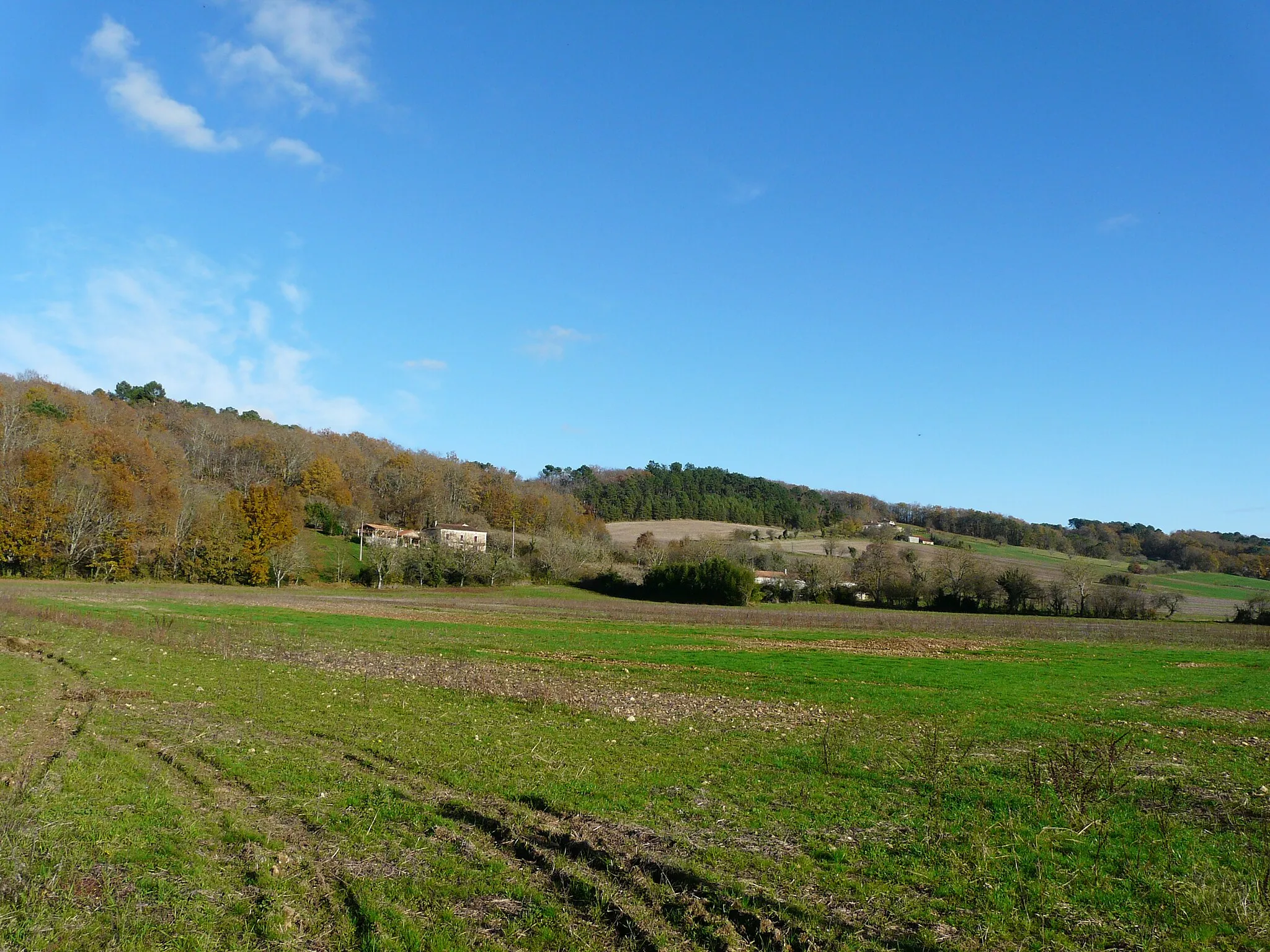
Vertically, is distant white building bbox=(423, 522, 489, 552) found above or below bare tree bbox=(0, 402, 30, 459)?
below

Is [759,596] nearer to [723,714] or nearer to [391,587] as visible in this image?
[391,587]

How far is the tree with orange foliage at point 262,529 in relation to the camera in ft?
323

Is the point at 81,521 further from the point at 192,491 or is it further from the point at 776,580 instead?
the point at 776,580

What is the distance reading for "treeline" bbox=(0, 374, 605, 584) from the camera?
88.1 metres

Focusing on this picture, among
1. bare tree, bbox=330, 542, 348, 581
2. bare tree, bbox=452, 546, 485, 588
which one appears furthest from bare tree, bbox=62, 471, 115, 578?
bare tree, bbox=452, 546, 485, 588

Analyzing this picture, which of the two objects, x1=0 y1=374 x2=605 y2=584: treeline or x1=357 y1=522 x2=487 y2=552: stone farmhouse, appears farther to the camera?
x1=357 y1=522 x2=487 y2=552: stone farmhouse

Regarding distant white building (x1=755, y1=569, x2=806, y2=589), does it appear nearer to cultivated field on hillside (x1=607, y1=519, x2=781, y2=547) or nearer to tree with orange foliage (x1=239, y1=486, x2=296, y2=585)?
cultivated field on hillside (x1=607, y1=519, x2=781, y2=547)

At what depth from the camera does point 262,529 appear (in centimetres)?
10181

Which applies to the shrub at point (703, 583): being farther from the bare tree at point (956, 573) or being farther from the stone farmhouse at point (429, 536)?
the stone farmhouse at point (429, 536)

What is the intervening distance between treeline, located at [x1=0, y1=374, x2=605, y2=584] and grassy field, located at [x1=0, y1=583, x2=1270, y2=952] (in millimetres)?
77285

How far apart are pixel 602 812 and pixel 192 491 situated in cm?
11614

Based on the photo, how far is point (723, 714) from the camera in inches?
786

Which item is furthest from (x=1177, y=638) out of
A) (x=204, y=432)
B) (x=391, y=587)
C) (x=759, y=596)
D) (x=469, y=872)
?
(x=204, y=432)

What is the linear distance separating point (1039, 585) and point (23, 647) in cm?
10728
